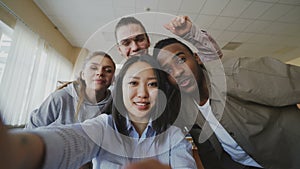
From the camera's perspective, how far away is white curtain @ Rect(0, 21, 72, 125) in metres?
1.65

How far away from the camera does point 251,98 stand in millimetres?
510

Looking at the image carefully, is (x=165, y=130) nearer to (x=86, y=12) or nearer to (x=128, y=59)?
(x=128, y=59)

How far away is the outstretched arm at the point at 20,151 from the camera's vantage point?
120 millimetres

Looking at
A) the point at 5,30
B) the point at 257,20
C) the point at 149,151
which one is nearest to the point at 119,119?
the point at 149,151

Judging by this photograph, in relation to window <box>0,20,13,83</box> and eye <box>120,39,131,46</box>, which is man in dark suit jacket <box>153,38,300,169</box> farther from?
window <box>0,20,13,83</box>

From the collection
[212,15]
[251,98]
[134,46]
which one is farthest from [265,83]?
[212,15]

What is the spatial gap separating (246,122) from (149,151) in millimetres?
332

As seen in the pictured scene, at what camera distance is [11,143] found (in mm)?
131

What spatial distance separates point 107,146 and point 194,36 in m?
0.41

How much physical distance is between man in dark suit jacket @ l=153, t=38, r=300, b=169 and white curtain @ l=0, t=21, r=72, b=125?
1673mm

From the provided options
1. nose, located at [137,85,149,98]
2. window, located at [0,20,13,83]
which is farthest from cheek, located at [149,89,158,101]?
window, located at [0,20,13,83]

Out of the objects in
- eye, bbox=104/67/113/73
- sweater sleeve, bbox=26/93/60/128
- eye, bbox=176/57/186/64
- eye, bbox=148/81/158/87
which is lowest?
sweater sleeve, bbox=26/93/60/128

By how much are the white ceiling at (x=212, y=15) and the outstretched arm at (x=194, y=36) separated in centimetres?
131

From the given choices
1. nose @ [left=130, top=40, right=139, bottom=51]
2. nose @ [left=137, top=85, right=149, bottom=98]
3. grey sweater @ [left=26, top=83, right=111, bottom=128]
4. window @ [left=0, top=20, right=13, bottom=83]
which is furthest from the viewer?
window @ [left=0, top=20, right=13, bottom=83]
